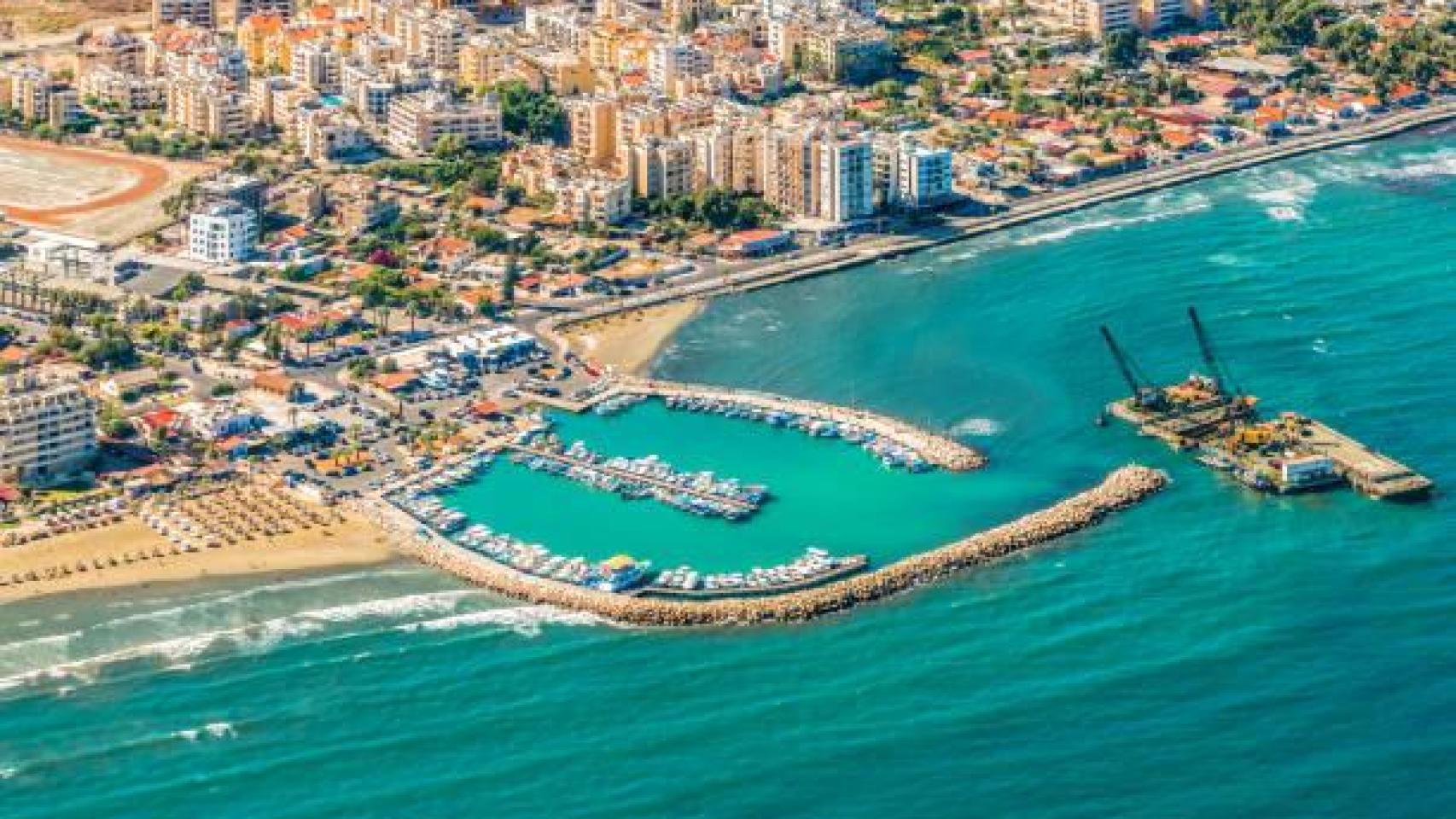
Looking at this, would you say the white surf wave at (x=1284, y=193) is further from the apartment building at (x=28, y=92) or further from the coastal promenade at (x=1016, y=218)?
the apartment building at (x=28, y=92)

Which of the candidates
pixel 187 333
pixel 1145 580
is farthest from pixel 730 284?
pixel 1145 580

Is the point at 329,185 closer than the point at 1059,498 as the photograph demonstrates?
No

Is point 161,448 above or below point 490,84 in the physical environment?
below

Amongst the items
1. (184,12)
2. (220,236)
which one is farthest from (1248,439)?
(184,12)

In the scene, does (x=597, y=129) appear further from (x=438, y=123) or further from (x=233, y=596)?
(x=233, y=596)

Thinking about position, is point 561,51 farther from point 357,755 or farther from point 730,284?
point 357,755

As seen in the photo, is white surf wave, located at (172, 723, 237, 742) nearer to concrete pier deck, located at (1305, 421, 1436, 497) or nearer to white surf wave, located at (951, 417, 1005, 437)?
white surf wave, located at (951, 417, 1005, 437)

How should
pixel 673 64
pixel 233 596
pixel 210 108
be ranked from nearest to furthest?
pixel 233 596 < pixel 210 108 < pixel 673 64
